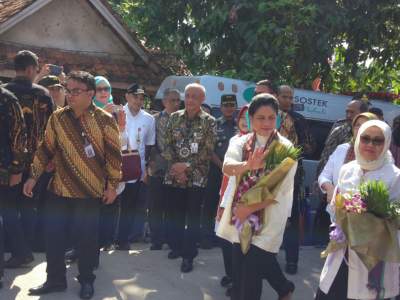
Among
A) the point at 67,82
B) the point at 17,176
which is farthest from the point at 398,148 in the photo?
the point at 17,176

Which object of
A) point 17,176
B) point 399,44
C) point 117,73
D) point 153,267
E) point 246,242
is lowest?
point 153,267

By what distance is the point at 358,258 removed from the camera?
3.80 meters

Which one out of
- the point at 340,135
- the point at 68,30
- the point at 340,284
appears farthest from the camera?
the point at 68,30

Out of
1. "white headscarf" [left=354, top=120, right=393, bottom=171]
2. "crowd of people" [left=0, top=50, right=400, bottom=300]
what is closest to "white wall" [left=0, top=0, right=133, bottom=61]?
"crowd of people" [left=0, top=50, right=400, bottom=300]

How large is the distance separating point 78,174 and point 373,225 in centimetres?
241

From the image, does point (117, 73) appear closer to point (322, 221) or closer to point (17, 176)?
point (322, 221)

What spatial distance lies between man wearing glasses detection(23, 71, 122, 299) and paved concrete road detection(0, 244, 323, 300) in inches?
11.7

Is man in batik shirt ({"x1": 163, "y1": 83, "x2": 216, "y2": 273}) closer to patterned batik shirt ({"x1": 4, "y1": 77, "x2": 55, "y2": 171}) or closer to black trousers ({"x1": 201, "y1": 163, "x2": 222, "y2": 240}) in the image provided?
black trousers ({"x1": 201, "y1": 163, "x2": 222, "y2": 240})

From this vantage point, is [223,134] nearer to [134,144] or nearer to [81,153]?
[134,144]

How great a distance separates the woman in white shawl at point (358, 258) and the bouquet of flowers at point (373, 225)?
111mm

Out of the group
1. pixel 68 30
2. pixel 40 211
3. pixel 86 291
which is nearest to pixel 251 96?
pixel 40 211

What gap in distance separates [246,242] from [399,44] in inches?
420

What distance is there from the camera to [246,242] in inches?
162

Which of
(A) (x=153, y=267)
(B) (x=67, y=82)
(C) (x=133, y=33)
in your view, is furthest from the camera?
(C) (x=133, y=33)
